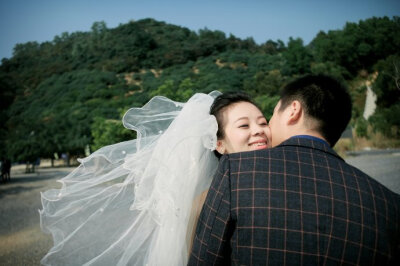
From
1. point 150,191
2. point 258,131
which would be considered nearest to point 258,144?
point 258,131

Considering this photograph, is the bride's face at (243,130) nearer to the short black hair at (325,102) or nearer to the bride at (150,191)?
the bride at (150,191)

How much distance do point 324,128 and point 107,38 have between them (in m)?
80.5

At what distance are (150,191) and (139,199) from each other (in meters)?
0.09

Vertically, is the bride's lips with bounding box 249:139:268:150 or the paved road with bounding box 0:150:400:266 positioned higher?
the bride's lips with bounding box 249:139:268:150

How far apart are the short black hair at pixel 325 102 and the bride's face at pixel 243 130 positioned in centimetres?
49

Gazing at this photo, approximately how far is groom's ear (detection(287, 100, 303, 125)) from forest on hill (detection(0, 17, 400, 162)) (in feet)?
3.78

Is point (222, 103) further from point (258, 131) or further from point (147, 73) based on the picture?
point (147, 73)

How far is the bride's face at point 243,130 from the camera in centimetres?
200

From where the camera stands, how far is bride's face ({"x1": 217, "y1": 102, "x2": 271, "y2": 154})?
2.00 meters

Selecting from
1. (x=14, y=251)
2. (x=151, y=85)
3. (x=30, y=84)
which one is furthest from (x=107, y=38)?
(x=14, y=251)

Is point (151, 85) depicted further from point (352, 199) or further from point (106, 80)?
point (352, 199)

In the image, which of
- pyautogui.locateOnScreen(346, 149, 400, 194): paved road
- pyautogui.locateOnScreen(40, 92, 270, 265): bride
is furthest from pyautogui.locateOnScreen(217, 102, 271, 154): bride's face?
pyautogui.locateOnScreen(346, 149, 400, 194): paved road

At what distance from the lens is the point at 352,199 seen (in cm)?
118

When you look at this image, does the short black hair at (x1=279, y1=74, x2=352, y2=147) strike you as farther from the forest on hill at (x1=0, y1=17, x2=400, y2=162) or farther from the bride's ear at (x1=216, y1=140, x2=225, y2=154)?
the forest on hill at (x1=0, y1=17, x2=400, y2=162)
